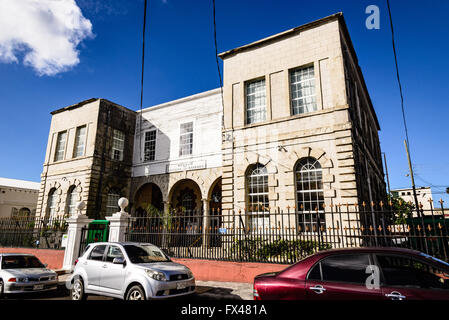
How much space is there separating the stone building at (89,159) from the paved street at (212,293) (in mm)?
10618

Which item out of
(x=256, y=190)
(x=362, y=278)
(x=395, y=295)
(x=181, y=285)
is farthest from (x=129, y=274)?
(x=256, y=190)

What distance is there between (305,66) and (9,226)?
745 inches

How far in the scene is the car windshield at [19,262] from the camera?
907cm

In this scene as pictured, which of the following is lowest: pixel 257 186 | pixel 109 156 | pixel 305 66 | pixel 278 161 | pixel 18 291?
pixel 18 291

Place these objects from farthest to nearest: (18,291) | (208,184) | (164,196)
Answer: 1. (164,196)
2. (208,184)
3. (18,291)

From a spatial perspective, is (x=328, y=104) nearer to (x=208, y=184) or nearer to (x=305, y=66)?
(x=305, y=66)

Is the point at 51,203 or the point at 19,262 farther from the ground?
the point at 51,203

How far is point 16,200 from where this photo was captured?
34781 millimetres

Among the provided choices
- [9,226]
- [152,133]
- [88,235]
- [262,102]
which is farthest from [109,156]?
[262,102]

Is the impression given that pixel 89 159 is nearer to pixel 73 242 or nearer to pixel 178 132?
pixel 178 132

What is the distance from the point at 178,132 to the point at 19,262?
42.2 ft

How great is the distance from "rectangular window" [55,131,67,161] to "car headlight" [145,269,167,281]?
1985cm

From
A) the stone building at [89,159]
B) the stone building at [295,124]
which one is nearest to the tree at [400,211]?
the stone building at [295,124]
